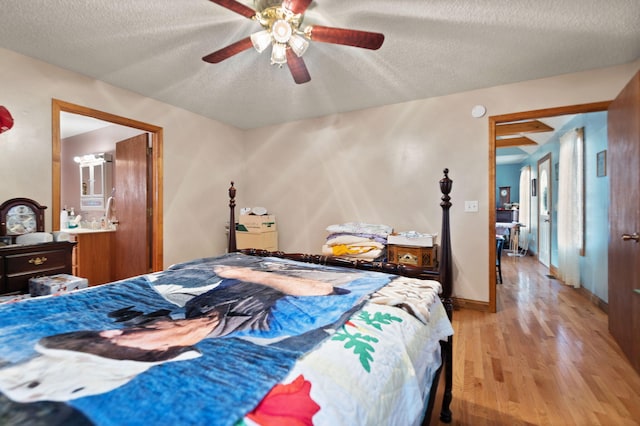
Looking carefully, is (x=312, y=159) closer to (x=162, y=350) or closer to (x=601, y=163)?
(x=601, y=163)

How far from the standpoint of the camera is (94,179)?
Result: 4688mm

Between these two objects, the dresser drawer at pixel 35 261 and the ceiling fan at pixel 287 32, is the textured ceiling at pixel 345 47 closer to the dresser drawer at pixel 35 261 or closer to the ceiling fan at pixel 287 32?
the ceiling fan at pixel 287 32

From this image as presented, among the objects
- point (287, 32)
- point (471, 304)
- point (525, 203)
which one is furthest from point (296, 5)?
point (525, 203)

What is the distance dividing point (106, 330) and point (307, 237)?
3300mm

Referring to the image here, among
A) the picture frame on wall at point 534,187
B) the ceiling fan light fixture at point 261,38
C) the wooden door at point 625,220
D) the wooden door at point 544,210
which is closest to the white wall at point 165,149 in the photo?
the ceiling fan light fixture at point 261,38

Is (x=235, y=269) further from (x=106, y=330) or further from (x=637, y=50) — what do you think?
(x=637, y=50)

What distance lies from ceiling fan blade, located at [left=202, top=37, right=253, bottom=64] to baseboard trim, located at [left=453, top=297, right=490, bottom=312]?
10.3ft

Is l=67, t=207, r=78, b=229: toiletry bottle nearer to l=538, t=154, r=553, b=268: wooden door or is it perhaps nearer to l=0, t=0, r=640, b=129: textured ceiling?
l=0, t=0, r=640, b=129: textured ceiling

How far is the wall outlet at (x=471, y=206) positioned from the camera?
3123 mm

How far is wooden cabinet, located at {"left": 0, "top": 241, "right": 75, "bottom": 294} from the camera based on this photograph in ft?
6.82

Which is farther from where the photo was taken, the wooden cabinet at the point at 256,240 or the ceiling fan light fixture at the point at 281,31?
the wooden cabinet at the point at 256,240

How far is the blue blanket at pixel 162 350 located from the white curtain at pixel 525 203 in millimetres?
7494

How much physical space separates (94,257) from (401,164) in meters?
4.15

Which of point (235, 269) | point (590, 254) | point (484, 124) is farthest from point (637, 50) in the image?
point (235, 269)
